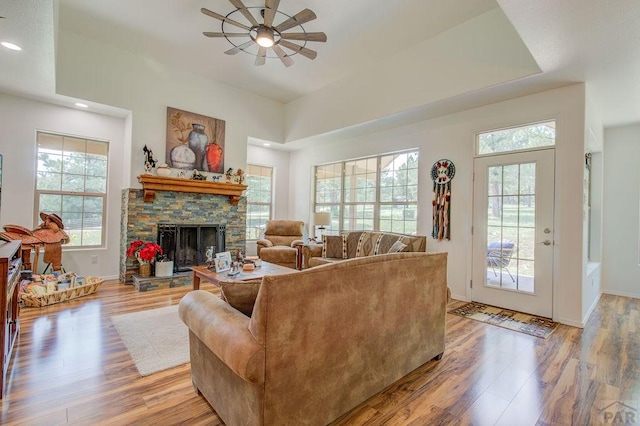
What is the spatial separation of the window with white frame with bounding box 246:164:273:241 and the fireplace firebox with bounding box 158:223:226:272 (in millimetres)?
1252

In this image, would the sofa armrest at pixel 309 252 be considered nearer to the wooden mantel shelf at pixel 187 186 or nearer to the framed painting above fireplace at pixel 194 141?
the wooden mantel shelf at pixel 187 186

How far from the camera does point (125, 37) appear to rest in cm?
432

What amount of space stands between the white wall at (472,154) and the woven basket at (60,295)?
4.71 m

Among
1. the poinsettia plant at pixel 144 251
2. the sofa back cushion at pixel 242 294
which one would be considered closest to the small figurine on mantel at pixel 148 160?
the poinsettia plant at pixel 144 251

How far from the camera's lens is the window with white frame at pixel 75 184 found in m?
4.59

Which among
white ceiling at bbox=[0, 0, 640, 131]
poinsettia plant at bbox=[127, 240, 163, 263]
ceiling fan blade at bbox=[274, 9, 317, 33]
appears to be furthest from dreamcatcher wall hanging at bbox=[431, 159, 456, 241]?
poinsettia plant at bbox=[127, 240, 163, 263]

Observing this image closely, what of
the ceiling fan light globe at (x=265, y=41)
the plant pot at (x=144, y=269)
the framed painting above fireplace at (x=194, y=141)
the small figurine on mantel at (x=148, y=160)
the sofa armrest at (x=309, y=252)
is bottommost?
the plant pot at (x=144, y=269)

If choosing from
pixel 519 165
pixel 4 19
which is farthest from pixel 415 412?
pixel 4 19

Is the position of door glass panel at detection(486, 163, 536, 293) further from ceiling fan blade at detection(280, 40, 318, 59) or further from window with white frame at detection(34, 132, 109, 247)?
window with white frame at detection(34, 132, 109, 247)

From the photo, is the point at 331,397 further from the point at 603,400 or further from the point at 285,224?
the point at 285,224

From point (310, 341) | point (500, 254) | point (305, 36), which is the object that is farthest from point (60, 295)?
point (500, 254)

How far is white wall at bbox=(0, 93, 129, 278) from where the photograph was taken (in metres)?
4.25

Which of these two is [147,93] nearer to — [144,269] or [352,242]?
[144,269]

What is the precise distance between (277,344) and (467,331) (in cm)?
261
